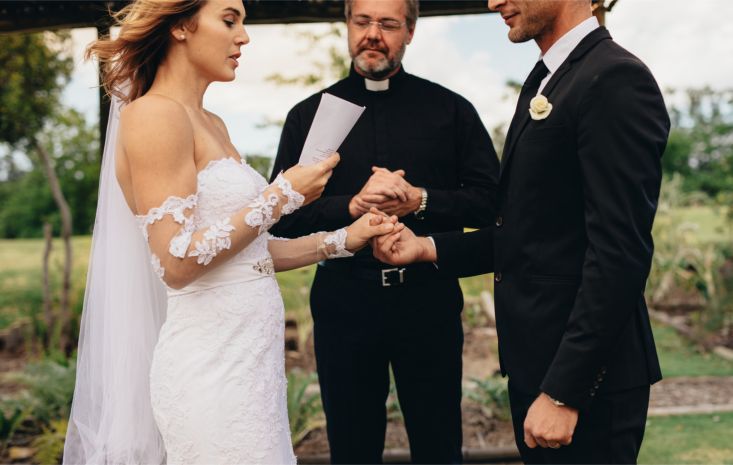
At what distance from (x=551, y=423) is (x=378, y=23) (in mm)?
2031

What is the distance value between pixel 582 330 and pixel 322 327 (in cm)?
159

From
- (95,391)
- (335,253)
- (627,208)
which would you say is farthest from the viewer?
(335,253)

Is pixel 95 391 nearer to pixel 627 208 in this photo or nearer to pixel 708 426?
pixel 627 208

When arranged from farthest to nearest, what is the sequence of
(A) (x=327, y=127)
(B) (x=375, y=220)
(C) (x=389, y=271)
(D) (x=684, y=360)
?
1. (D) (x=684, y=360)
2. (C) (x=389, y=271)
3. (B) (x=375, y=220)
4. (A) (x=327, y=127)

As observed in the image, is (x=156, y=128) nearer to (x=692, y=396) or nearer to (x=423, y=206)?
(x=423, y=206)

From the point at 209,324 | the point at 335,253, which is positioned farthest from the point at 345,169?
the point at 209,324

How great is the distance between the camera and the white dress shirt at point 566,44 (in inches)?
84.5

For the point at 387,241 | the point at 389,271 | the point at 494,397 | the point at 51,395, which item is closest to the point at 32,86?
the point at 51,395

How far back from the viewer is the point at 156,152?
204cm

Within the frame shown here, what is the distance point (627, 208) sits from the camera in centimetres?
182

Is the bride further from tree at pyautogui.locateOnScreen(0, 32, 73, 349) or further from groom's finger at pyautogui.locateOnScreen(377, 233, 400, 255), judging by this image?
tree at pyautogui.locateOnScreen(0, 32, 73, 349)

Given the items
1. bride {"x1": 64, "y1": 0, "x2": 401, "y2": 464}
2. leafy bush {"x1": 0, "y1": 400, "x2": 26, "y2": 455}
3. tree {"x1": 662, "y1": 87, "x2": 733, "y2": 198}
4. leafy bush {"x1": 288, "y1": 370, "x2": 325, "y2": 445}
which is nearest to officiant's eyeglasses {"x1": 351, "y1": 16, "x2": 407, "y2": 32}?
bride {"x1": 64, "y1": 0, "x2": 401, "y2": 464}

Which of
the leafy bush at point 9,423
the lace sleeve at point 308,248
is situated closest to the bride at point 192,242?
the lace sleeve at point 308,248

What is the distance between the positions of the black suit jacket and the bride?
2.37 feet
